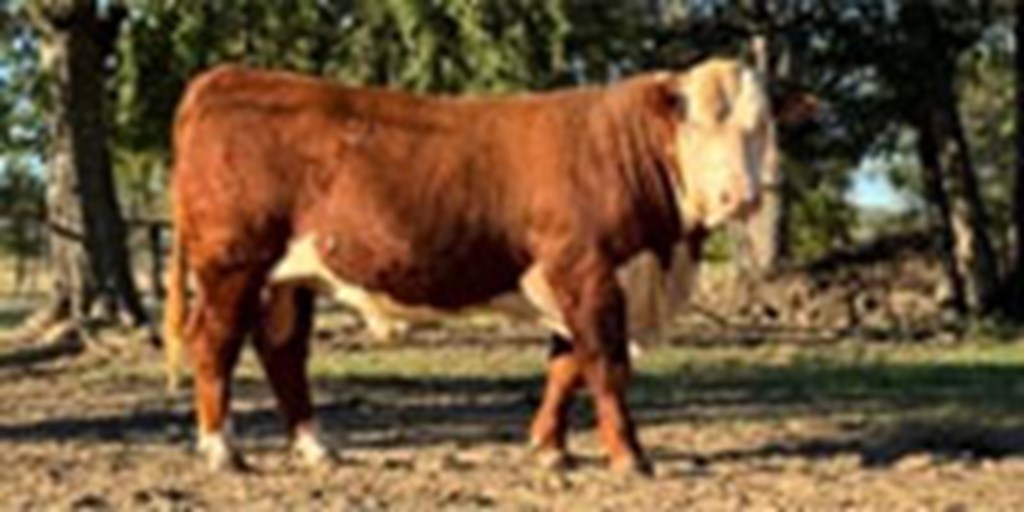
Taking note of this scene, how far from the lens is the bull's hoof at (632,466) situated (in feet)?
33.5

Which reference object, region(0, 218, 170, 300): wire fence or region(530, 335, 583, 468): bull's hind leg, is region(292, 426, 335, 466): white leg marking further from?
region(0, 218, 170, 300): wire fence

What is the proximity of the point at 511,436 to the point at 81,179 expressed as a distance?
10775 mm

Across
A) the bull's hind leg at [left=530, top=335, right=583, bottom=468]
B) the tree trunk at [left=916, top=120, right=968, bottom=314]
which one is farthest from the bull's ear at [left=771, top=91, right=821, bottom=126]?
the tree trunk at [left=916, top=120, right=968, bottom=314]

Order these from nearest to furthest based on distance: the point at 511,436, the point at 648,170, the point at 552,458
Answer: the point at 648,170, the point at 552,458, the point at 511,436

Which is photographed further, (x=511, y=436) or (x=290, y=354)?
(x=511, y=436)

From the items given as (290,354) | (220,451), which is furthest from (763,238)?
(220,451)

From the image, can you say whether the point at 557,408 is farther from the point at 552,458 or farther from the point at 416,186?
the point at 416,186

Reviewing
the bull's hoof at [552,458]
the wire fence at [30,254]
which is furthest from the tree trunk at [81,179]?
the wire fence at [30,254]

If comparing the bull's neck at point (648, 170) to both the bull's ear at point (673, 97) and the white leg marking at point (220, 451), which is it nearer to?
the bull's ear at point (673, 97)

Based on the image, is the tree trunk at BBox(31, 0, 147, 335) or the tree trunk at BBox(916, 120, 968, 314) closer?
the tree trunk at BBox(31, 0, 147, 335)

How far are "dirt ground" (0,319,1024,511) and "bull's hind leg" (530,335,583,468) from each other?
0.17 m

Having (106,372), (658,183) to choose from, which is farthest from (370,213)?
(106,372)

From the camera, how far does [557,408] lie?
35.6ft

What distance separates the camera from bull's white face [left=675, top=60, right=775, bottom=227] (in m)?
10.3
